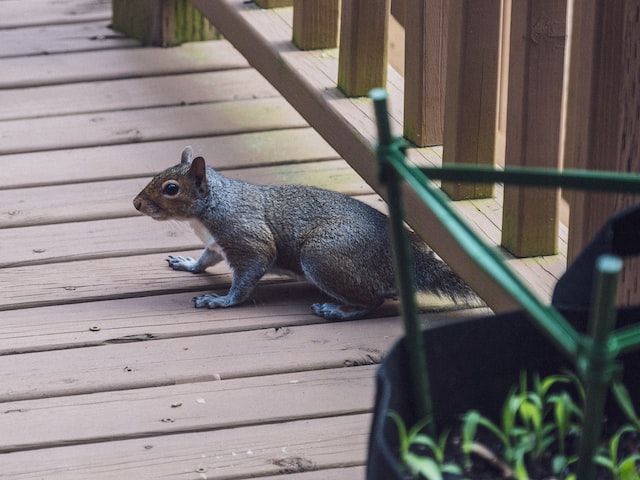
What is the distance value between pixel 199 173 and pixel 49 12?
7.65 ft

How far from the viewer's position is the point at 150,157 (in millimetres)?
3828

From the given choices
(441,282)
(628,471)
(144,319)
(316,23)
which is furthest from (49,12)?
(628,471)

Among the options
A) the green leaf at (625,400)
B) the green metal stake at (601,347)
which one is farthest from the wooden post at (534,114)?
the green metal stake at (601,347)

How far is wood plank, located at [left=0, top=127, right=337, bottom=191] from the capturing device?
3711 mm

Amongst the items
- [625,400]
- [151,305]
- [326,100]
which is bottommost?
[151,305]

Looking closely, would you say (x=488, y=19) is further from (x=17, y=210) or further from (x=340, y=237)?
(x=17, y=210)

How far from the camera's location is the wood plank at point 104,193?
3.44 meters

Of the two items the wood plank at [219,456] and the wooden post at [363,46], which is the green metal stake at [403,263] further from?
the wooden post at [363,46]

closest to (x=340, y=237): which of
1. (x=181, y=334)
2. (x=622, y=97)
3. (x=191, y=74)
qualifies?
(x=181, y=334)

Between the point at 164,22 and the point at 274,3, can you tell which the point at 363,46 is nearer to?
the point at 274,3

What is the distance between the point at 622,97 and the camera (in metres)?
2.05

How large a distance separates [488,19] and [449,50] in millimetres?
131

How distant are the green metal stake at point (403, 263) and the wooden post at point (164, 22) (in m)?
3.48

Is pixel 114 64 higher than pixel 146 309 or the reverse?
higher
